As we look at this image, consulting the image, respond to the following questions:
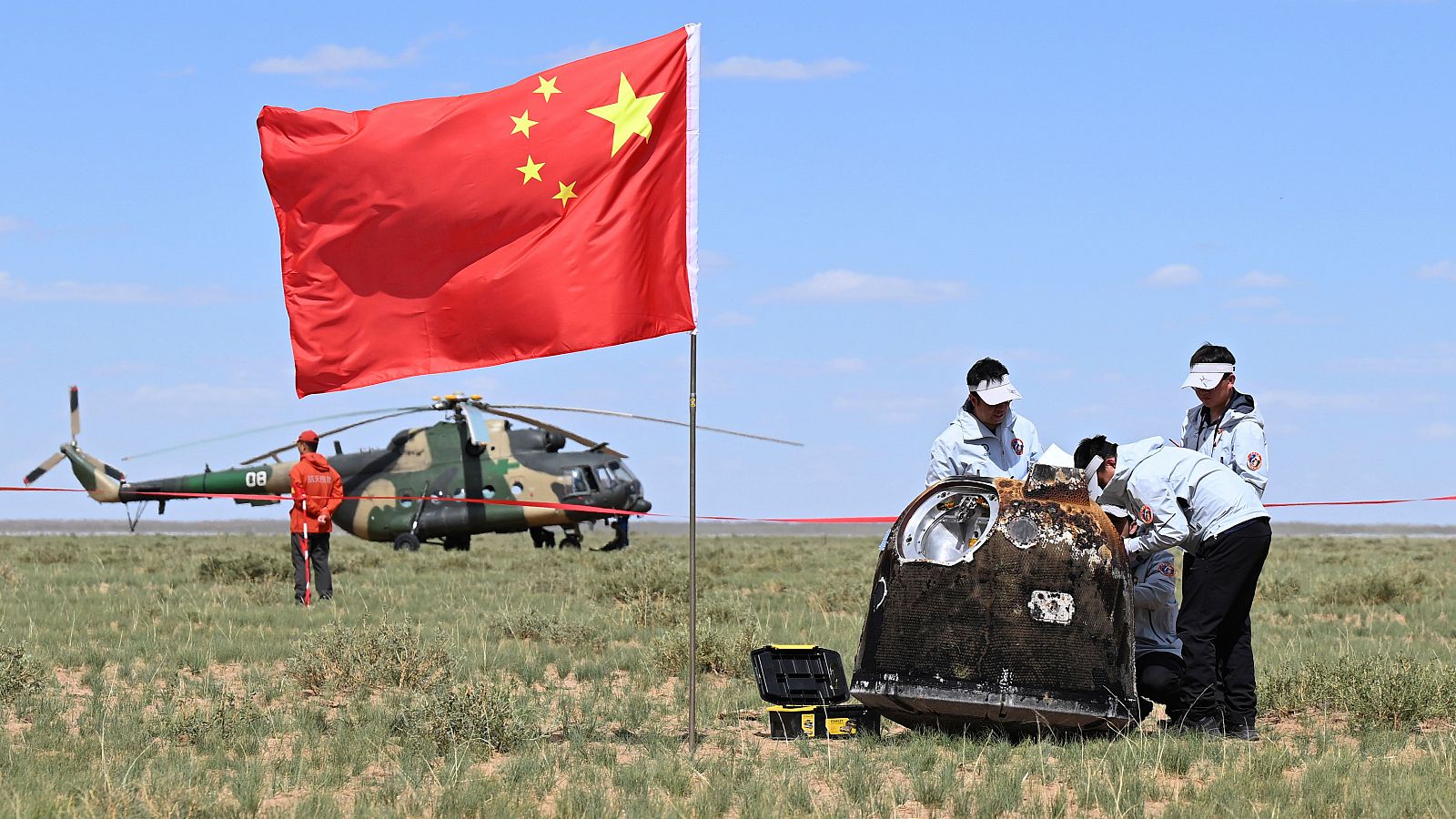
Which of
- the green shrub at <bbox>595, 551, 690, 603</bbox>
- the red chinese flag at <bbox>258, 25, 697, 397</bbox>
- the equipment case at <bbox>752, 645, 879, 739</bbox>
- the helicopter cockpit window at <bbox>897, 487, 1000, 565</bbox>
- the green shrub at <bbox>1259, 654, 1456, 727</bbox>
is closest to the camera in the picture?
the helicopter cockpit window at <bbox>897, 487, 1000, 565</bbox>

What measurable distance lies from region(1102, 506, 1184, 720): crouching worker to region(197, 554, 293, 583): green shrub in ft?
48.4

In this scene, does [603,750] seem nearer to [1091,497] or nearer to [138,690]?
[1091,497]

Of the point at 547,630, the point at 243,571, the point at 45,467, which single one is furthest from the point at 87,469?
the point at 547,630

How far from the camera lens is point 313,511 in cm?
1708

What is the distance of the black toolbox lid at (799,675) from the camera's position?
29.6 ft

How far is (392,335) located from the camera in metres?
8.58

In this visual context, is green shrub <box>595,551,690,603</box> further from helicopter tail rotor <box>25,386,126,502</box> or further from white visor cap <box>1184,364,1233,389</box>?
helicopter tail rotor <box>25,386,126,502</box>

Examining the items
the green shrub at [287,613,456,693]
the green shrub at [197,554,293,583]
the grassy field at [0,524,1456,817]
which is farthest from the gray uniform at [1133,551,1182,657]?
the green shrub at [197,554,293,583]

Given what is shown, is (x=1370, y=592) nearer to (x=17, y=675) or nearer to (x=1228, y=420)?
(x=1228, y=420)

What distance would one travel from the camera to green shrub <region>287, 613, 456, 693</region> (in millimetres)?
10633

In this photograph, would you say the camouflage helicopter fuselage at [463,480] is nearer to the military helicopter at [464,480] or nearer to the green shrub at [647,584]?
the military helicopter at [464,480]

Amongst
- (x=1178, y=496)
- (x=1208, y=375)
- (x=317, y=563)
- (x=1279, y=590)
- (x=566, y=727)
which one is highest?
(x=1208, y=375)

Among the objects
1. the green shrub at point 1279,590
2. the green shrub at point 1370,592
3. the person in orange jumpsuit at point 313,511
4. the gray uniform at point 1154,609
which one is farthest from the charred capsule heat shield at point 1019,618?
the green shrub at point 1370,592

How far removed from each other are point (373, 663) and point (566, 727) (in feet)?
8.03
